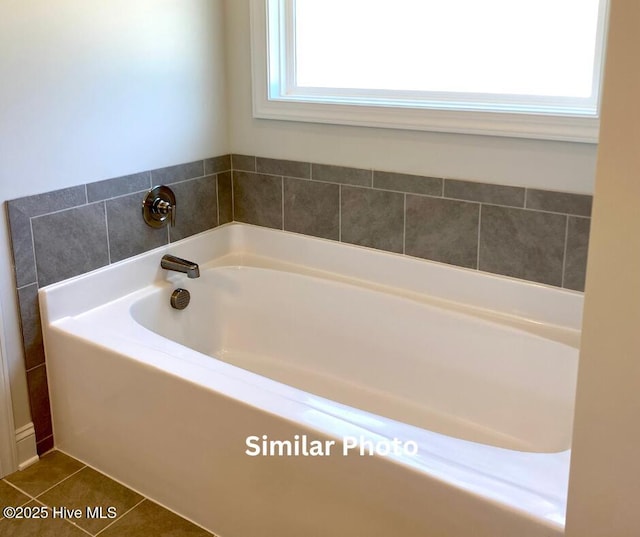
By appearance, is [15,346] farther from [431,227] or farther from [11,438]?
[431,227]

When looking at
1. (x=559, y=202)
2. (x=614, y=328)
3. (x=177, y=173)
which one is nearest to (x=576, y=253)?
(x=559, y=202)

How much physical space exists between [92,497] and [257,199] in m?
1.35

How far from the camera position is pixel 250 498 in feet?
6.21

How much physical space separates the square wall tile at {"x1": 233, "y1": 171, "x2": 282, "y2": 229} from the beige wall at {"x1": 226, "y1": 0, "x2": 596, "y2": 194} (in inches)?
4.4

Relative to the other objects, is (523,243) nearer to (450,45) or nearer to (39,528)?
(450,45)

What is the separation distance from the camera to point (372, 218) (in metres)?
2.63

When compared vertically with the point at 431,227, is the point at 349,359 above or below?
below

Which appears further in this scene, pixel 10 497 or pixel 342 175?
pixel 342 175

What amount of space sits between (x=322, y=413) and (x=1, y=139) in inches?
50.1

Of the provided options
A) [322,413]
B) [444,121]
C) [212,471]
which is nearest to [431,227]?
[444,121]

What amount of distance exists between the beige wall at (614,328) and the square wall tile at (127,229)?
1861 mm

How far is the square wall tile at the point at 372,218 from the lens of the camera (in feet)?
8.44

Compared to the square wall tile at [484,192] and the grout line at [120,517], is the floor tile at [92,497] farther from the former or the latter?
the square wall tile at [484,192]

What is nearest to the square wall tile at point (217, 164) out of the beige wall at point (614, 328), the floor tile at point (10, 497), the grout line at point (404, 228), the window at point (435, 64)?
the window at point (435, 64)
